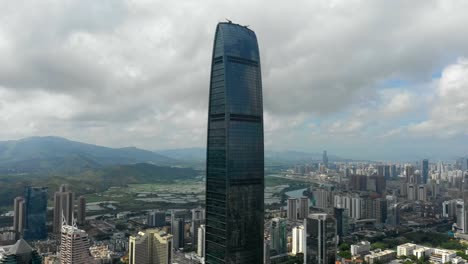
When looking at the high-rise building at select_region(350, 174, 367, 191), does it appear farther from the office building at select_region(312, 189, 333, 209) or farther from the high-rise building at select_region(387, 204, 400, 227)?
the high-rise building at select_region(387, 204, 400, 227)

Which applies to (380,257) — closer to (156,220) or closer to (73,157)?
(156,220)

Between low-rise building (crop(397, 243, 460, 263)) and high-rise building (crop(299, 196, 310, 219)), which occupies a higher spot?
high-rise building (crop(299, 196, 310, 219))

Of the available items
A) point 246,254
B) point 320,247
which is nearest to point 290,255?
point 320,247

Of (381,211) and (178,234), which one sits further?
(381,211)

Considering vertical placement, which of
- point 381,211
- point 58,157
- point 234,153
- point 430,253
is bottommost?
point 430,253

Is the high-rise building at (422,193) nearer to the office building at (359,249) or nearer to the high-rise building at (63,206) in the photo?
the office building at (359,249)

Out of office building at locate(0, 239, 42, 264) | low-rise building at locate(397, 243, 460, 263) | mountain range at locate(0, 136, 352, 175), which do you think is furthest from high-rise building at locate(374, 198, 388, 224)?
mountain range at locate(0, 136, 352, 175)

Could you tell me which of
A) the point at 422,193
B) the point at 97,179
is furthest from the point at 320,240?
the point at 97,179
